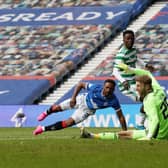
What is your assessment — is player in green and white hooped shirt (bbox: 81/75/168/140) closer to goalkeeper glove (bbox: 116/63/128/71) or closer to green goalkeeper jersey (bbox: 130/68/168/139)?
green goalkeeper jersey (bbox: 130/68/168/139)

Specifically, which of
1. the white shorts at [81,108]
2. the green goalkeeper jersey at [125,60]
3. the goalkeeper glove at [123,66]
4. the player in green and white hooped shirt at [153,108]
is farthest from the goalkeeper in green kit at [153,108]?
the white shorts at [81,108]

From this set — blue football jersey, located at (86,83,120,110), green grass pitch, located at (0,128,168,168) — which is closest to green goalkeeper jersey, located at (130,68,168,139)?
green grass pitch, located at (0,128,168,168)

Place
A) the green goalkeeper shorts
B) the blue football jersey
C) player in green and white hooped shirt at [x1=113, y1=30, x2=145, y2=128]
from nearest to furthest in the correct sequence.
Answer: the green goalkeeper shorts < player in green and white hooped shirt at [x1=113, y1=30, x2=145, y2=128] < the blue football jersey

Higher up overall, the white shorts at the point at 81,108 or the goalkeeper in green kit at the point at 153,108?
the goalkeeper in green kit at the point at 153,108

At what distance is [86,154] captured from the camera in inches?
417

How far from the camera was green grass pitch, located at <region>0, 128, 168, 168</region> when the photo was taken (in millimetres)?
9328

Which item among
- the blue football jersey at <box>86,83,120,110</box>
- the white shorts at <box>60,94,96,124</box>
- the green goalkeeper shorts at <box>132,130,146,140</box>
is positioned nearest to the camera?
the green goalkeeper shorts at <box>132,130,146,140</box>

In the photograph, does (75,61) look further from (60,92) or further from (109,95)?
(109,95)

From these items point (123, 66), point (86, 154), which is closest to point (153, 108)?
point (86, 154)

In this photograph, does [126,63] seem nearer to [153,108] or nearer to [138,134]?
[138,134]

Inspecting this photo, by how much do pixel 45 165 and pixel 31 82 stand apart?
88.0 feet

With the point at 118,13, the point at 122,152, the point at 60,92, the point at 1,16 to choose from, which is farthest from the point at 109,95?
the point at 1,16

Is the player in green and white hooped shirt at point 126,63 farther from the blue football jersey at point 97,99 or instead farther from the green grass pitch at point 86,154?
→ the green grass pitch at point 86,154

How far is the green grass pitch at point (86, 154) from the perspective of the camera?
9328 millimetres
